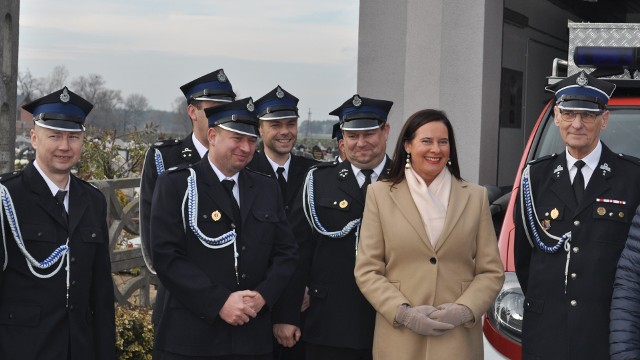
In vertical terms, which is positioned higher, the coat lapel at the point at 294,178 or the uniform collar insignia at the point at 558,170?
the uniform collar insignia at the point at 558,170

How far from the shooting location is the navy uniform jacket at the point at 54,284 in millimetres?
4109

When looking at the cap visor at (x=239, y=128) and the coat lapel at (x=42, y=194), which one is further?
the cap visor at (x=239, y=128)

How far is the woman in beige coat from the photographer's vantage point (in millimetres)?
A: 4379

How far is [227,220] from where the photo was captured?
450cm

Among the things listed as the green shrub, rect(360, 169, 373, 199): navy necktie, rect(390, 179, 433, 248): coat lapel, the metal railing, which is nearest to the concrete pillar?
the metal railing

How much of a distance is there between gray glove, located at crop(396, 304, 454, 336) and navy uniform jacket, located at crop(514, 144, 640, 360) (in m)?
0.45

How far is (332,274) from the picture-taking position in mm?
4973

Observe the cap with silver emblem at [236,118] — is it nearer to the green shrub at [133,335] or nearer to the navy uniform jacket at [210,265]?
the navy uniform jacket at [210,265]

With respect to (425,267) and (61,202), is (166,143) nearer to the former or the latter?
(61,202)

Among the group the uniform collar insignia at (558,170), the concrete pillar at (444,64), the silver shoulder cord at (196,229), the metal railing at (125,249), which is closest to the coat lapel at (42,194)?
the silver shoulder cord at (196,229)

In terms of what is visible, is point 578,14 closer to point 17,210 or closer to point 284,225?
point 284,225

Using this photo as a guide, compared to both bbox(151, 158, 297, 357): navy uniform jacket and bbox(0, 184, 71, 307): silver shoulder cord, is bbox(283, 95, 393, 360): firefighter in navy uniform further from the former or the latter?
bbox(0, 184, 71, 307): silver shoulder cord

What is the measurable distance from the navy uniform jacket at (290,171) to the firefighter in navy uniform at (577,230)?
1.74 m

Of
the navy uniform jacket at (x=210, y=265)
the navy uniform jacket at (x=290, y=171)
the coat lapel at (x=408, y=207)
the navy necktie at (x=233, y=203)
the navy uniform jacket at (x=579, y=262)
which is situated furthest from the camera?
the navy uniform jacket at (x=290, y=171)
